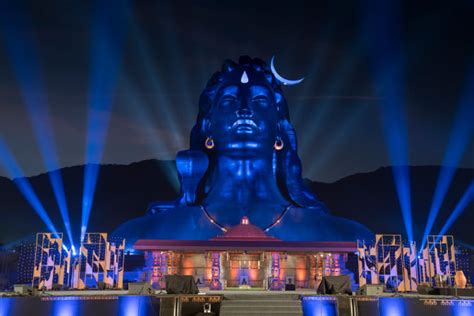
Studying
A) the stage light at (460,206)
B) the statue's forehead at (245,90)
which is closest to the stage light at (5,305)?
the statue's forehead at (245,90)

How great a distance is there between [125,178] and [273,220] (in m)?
45.6

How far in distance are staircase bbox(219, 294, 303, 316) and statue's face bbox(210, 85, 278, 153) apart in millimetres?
14397

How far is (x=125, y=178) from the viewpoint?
227 ft

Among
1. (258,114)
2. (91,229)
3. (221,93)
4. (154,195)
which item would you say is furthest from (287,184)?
(154,195)

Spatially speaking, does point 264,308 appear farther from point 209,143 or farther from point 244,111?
point 209,143

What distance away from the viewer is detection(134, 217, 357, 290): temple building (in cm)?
2234

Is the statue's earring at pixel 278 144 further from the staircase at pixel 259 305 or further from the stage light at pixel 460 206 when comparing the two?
the stage light at pixel 460 206

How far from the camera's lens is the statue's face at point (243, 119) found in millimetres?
28188

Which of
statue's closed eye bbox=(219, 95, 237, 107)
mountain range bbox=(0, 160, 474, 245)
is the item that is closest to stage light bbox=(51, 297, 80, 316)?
statue's closed eye bbox=(219, 95, 237, 107)

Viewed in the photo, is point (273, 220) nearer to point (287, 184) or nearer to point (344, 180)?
point (287, 184)

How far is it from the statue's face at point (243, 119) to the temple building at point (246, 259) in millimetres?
5438

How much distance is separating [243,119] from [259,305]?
1497cm

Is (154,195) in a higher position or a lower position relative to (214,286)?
higher

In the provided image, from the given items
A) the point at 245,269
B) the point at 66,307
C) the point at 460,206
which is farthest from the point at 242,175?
the point at 460,206
